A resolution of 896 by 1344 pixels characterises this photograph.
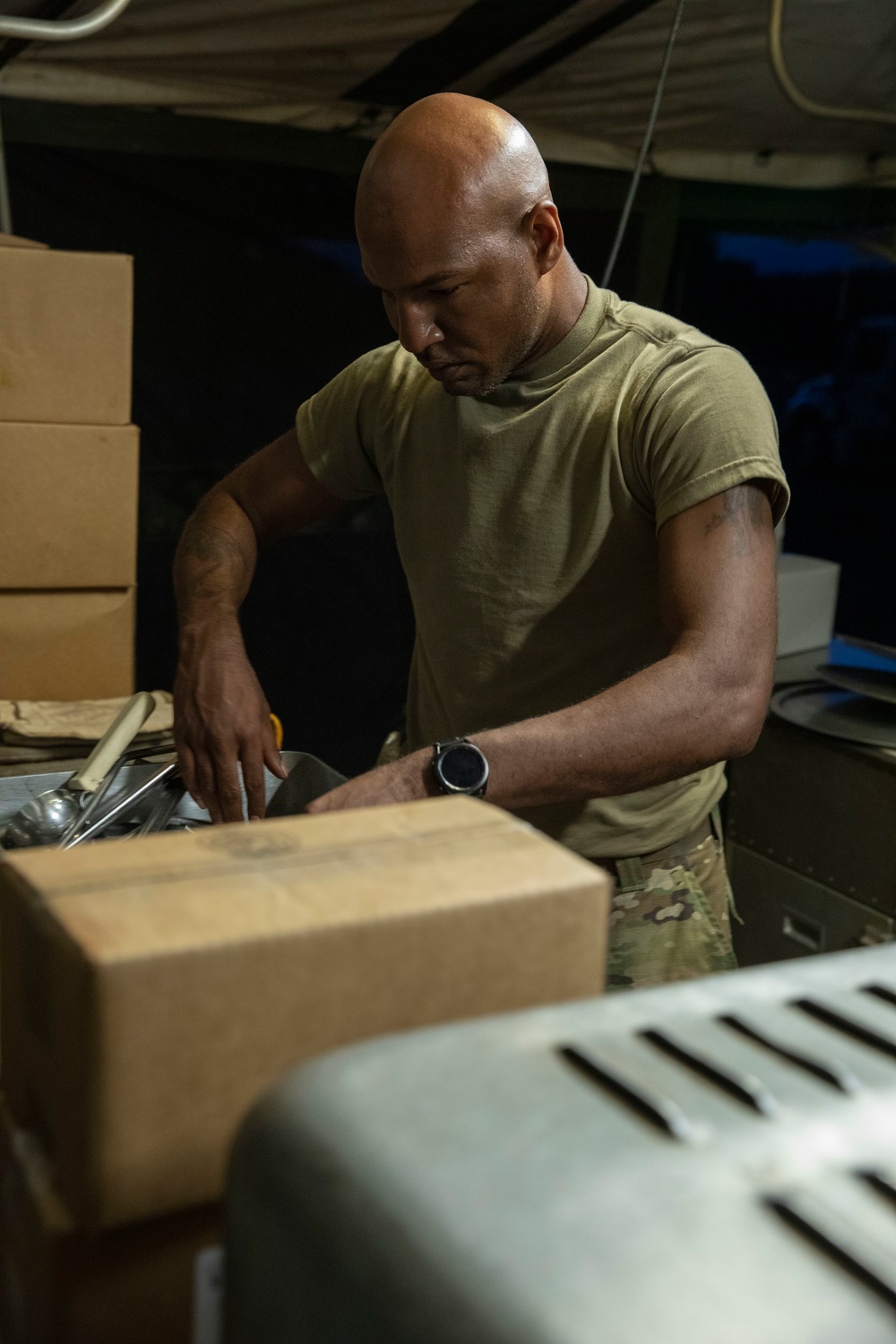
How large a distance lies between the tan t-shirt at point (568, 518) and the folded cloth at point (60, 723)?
0.37 m

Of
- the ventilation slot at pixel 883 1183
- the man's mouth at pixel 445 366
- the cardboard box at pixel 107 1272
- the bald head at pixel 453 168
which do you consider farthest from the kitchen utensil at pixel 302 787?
the ventilation slot at pixel 883 1183

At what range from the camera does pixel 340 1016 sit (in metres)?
0.52

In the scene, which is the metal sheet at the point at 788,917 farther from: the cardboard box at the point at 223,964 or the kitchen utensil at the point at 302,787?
the cardboard box at the point at 223,964

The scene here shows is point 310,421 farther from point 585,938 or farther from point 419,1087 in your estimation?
point 419,1087

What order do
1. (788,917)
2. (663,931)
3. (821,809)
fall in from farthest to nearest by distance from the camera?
(788,917) → (821,809) → (663,931)

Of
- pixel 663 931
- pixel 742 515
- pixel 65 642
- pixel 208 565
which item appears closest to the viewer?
pixel 742 515

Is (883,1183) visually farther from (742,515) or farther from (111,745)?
(111,745)

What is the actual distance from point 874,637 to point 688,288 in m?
1.10

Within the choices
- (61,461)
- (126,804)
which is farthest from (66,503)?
(126,804)

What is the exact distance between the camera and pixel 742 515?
1.16 metres

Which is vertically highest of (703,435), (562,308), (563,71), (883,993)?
(563,71)

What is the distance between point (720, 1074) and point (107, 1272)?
0.26 metres

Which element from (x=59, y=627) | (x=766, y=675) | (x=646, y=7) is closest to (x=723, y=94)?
(x=646, y=7)

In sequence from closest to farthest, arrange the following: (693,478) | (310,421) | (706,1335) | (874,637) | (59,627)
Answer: (706,1335)
(693,478)
(310,421)
(59,627)
(874,637)
